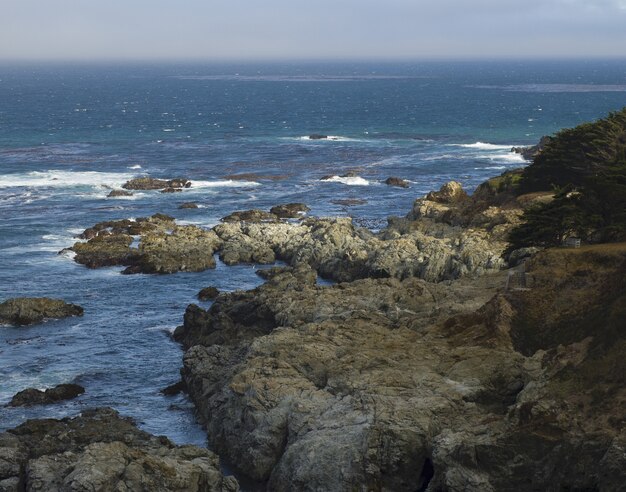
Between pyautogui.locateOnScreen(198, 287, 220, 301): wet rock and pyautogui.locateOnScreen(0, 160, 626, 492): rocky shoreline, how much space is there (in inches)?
278

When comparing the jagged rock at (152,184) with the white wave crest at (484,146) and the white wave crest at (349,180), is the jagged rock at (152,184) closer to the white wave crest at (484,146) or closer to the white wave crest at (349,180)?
the white wave crest at (349,180)

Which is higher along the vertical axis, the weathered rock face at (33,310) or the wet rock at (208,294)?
the weathered rock face at (33,310)

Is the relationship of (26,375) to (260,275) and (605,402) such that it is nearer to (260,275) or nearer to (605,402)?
(260,275)

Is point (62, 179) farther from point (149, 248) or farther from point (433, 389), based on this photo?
point (433, 389)

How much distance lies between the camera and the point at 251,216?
95812mm

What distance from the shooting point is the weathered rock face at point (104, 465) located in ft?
116

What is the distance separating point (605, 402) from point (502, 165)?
100831 millimetres

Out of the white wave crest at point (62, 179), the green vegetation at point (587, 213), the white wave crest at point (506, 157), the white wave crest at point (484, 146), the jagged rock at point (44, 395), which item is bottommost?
the white wave crest at point (484, 146)

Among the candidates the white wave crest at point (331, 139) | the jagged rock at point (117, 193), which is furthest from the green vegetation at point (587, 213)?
the white wave crest at point (331, 139)

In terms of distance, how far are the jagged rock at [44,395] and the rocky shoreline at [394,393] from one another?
4.80 meters

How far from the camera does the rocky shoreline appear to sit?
34.6 m

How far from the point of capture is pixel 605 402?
35.0 m

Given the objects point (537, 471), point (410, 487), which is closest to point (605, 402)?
point (537, 471)

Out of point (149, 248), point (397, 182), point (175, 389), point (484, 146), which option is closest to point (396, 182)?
point (397, 182)
